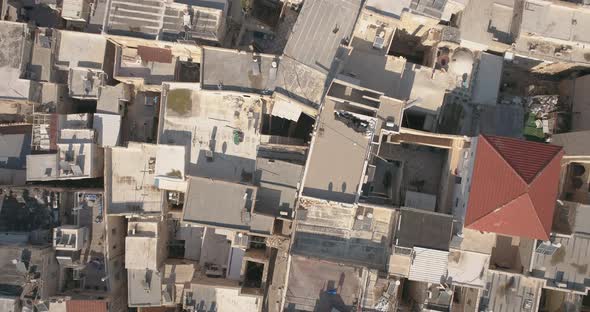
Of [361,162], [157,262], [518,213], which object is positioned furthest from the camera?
[157,262]

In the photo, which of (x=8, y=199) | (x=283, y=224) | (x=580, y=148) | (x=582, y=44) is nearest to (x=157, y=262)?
(x=283, y=224)

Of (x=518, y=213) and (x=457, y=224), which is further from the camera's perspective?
(x=457, y=224)

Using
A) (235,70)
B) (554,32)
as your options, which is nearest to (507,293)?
(554,32)

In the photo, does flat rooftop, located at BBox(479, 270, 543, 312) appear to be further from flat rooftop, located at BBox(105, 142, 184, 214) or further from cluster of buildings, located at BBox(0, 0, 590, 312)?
flat rooftop, located at BBox(105, 142, 184, 214)

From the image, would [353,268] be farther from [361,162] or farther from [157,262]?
[157,262]

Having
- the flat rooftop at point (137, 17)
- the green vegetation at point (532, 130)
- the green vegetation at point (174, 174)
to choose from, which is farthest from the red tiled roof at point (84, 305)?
the green vegetation at point (532, 130)

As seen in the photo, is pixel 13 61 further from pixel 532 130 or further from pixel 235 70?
pixel 532 130
